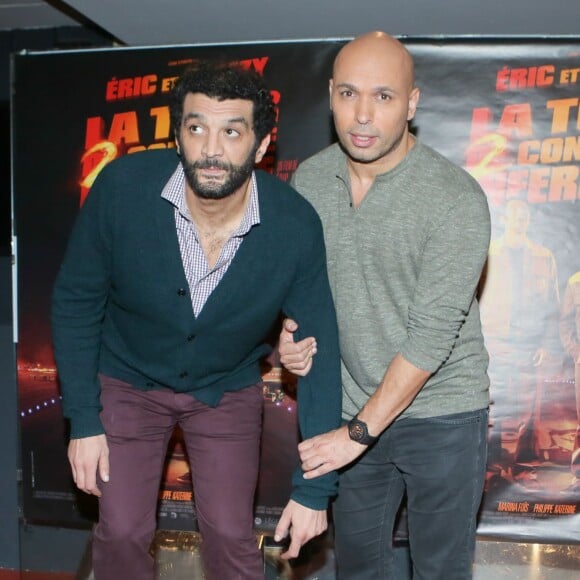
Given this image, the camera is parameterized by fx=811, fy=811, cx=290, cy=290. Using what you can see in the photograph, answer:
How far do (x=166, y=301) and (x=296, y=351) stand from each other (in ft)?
1.28

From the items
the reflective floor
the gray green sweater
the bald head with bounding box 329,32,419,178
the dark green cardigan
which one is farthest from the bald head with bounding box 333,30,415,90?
the reflective floor

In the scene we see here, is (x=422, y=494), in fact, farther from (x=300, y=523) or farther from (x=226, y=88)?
(x=226, y=88)

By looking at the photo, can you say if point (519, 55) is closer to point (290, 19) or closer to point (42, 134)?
point (290, 19)

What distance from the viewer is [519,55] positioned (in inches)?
116

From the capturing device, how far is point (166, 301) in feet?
6.81

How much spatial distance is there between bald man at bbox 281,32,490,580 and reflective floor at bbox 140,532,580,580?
0.94 meters

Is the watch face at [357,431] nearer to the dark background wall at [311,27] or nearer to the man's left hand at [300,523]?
the man's left hand at [300,523]

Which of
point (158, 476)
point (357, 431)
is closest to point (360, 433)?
point (357, 431)

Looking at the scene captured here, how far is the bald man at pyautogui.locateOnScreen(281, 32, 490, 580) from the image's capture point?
82.3 inches

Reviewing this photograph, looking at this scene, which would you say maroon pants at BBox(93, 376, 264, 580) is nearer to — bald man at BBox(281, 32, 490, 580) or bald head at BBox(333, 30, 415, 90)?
bald man at BBox(281, 32, 490, 580)

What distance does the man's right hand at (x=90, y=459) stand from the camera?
212cm

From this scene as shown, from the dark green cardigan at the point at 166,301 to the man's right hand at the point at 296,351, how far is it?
0.09 ft

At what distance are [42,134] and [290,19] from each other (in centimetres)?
110

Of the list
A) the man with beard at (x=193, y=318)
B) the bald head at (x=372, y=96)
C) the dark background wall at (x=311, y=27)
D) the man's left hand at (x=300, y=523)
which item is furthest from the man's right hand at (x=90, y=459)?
the dark background wall at (x=311, y=27)
